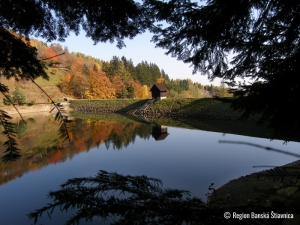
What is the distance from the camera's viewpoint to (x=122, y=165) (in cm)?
921

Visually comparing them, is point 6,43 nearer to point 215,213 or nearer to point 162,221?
point 162,221

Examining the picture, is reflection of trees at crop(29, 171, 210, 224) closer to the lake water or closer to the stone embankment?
the lake water

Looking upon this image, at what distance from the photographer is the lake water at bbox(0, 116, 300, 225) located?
6.48m

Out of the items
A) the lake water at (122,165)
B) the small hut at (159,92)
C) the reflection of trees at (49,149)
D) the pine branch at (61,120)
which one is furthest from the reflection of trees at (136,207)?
the small hut at (159,92)

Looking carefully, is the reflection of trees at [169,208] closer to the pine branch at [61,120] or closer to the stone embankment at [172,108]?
the pine branch at [61,120]

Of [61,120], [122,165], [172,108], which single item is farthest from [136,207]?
[172,108]

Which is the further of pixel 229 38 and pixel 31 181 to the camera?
pixel 31 181

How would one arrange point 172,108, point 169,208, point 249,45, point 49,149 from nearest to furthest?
1. point 169,208
2. point 249,45
3. point 49,149
4. point 172,108

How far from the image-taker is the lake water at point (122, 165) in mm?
6484

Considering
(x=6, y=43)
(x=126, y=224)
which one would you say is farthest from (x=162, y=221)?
(x=6, y=43)

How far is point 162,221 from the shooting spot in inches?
38.8

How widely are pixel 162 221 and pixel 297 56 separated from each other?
127 centimetres

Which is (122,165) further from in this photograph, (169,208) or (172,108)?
(172,108)

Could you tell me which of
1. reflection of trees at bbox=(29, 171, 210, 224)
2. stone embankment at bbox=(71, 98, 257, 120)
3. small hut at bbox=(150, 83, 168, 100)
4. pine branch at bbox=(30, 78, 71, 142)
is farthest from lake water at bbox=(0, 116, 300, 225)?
small hut at bbox=(150, 83, 168, 100)
